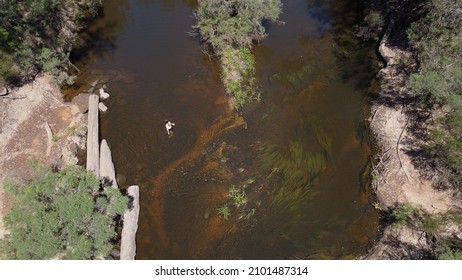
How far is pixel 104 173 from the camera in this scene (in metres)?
17.0

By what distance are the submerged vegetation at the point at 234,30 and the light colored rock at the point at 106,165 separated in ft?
25.5

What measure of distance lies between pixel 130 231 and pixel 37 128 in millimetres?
8379

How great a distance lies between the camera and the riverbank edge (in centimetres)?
1453

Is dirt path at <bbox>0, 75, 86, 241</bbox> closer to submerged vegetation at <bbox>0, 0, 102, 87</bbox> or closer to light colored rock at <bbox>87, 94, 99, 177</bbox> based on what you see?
light colored rock at <bbox>87, 94, 99, 177</bbox>

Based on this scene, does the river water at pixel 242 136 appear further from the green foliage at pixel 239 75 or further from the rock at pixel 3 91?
the rock at pixel 3 91

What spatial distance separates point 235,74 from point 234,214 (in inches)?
369

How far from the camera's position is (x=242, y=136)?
1878 cm

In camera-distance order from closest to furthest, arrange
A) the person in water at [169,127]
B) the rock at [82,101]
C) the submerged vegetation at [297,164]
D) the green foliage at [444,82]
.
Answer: the green foliage at [444,82], the submerged vegetation at [297,164], the person in water at [169,127], the rock at [82,101]

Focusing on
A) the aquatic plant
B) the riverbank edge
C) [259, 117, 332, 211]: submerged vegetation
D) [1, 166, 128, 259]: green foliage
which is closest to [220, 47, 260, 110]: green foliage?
[259, 117, 332, 211]: submerged vegetation

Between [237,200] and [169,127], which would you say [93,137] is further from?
[237,200]

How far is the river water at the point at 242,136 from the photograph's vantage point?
1553cm

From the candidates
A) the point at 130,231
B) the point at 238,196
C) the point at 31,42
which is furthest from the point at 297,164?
the point at 31,42

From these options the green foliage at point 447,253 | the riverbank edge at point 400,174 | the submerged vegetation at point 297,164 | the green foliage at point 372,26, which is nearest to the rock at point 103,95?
the submerged vegetation at point 297,164

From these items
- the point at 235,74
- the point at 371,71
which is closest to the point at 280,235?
the point at 235,74
